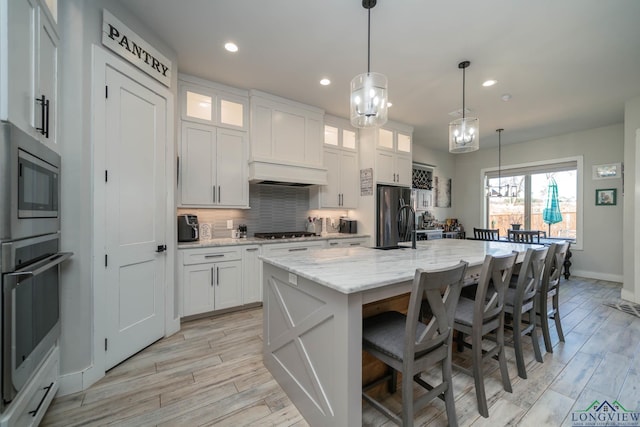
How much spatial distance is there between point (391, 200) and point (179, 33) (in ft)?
11.7

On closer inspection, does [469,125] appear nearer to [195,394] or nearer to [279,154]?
[279,154]

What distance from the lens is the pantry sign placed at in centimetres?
201

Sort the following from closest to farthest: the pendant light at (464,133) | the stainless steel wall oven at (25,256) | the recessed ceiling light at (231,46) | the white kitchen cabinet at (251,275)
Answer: the stainless steel wall oven at (25,256), the recessed ceiling light at (231,46), the pendant light at (464,133), the white kitchen cabinet at (251,275)

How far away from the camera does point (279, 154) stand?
12.3ft

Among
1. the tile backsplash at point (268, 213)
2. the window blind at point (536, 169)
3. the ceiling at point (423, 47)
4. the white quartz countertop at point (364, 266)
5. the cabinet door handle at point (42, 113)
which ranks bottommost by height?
the white quartz countertop at point (364, 266)

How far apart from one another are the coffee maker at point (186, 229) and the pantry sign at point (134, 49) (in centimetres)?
143

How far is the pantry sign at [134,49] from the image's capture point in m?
2.01

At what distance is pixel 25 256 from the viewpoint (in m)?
1.28

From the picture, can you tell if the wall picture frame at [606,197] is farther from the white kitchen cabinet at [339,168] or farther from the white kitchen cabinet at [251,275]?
the white kitchen cabinet at [251,275]

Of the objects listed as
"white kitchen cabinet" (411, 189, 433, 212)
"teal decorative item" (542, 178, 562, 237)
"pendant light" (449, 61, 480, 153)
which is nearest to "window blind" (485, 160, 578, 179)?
"teal decorative item" (542, 178, 562, 237)

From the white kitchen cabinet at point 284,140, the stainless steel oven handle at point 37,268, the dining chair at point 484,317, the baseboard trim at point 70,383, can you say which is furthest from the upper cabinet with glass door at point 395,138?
the baseboard trim at point 70,383

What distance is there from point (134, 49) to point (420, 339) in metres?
3.04

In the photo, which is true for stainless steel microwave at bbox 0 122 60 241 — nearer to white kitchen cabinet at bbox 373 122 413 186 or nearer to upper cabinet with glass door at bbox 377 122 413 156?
white kitchen cabinet at bbox 373 122 413 186

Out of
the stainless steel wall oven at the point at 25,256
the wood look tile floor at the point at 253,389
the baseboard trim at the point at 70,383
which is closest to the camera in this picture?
the stainless steel wall oven at the point at 25,256
